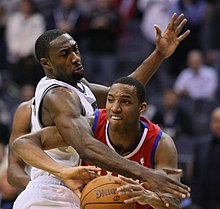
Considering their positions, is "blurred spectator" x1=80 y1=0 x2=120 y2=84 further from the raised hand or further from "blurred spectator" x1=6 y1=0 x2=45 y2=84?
the raised hand

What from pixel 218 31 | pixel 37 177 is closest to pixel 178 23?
pixel 37 177

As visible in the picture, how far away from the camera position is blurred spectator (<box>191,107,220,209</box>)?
9.59 meters

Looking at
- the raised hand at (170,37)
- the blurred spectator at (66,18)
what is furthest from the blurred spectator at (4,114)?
the raised hand at (170,37)

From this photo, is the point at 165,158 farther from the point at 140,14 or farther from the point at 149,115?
the point at 140,14

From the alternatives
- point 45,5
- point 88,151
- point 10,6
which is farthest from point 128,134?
point 45,5

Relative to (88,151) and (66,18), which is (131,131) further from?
(66,18)

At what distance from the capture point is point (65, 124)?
5.34 meters

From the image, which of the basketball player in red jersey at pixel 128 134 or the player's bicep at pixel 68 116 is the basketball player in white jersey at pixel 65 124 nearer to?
the player's bicep at pixel 68 116

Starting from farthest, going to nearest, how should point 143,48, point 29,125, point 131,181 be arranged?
point 143,48 < point 29,125 < point 131,181

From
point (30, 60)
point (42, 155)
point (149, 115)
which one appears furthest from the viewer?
point (30, 60)

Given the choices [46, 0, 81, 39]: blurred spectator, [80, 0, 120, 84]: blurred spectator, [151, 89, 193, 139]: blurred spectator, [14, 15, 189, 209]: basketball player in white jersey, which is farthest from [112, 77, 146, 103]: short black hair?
[46, 0, 81, 39]: blurred spectator

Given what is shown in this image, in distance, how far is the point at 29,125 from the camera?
6.43 meters

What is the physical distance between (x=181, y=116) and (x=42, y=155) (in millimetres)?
6040

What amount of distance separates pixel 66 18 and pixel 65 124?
8412mm
